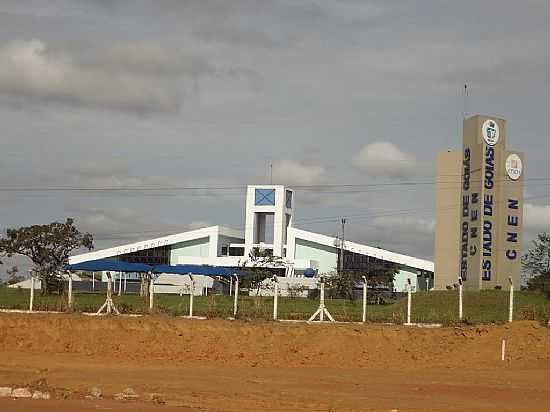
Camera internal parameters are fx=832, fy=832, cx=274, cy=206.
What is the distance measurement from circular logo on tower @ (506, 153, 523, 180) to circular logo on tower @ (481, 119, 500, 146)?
1660 millimetres

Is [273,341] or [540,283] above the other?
[540,283]

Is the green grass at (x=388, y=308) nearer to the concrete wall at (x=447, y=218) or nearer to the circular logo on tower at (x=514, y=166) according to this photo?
the circular logo on tower at (x=514, y=166)

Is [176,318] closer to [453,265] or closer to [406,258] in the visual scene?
[453,265]

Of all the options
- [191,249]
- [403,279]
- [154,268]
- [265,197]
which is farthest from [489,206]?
[191,249]

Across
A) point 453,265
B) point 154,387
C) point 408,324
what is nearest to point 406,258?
point 453,265

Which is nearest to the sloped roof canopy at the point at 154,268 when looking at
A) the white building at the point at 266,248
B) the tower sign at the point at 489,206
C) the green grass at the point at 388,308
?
the white building at the point at 266,248

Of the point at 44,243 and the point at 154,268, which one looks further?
the point at 154,268

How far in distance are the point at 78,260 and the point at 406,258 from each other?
37.6 metres

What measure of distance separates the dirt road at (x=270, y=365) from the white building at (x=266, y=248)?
53758 millimetres

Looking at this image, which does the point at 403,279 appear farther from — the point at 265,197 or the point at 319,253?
the point at 265,197

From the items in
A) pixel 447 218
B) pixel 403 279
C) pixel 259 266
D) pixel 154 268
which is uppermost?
pixel 447 218

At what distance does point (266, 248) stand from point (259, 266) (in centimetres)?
802

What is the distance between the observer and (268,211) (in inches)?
3531

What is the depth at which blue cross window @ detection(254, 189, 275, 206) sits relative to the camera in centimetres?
8962
